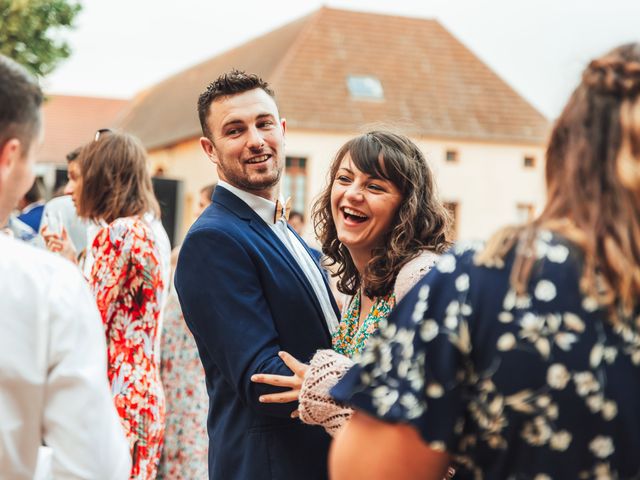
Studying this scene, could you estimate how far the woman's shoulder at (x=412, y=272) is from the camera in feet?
9.77

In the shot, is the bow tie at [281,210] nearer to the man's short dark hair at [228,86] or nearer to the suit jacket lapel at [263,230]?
the suit jacket lapel at [263,230]

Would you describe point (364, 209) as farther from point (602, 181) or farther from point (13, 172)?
point (602, 181)

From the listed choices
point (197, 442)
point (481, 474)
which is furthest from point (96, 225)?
point (481, 474)

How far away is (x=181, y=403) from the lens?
623 cm

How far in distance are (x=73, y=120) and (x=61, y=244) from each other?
6115 cm

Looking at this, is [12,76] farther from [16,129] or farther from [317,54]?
[317,54]

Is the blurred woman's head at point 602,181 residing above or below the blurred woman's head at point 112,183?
above

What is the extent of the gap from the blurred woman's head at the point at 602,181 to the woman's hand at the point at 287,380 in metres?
1.24

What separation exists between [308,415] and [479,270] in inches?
44.7

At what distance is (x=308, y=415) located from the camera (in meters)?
2.68

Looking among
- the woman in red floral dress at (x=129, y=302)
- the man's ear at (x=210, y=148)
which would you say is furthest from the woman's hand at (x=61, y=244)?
the man's ear at (x=210, y=148)

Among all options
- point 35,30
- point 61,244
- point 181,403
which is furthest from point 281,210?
point 35,30

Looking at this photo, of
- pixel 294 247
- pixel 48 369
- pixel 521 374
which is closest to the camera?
pixel 521 374

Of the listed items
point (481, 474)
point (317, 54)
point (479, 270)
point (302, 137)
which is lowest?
point (302, 137)
